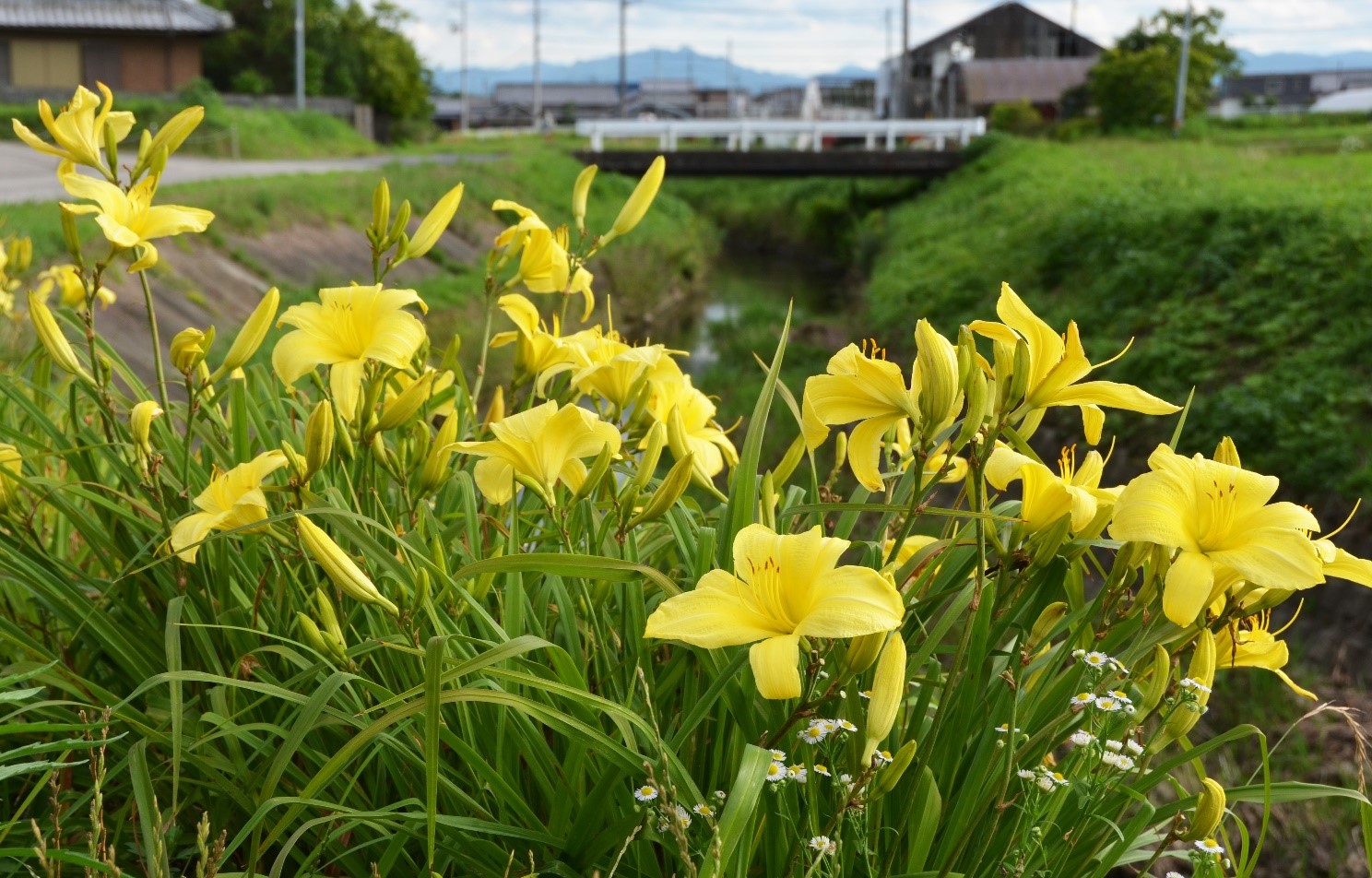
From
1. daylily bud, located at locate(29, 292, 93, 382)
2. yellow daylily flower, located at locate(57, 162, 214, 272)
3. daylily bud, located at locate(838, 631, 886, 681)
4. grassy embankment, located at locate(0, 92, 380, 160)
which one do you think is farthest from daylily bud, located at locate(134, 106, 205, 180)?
grassy embankment, located at locate(0, 92, 380, 160)

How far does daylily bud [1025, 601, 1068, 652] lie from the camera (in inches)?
44.7

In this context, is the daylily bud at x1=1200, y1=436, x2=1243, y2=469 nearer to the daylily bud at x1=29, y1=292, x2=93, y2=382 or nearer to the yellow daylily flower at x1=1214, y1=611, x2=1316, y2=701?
the yellow daylily flower at x1=1214, y1=611, x2=1316, y2=701

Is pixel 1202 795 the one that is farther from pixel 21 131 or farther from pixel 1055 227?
pixel 1055 227

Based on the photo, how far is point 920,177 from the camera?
905 inches

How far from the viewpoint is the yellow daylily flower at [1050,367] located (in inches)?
41.4

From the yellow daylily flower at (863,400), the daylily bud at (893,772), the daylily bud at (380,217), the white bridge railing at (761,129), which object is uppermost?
the white bridge railing at (761,129)

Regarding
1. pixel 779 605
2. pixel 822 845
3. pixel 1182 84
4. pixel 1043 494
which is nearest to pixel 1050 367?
pixel 1043 494

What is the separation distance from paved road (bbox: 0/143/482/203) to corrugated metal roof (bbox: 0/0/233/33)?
8.17 meters

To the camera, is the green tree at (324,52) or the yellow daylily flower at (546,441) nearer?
the yellow daylily flower at (546,441)

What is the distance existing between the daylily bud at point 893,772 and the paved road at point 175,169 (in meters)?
9.21

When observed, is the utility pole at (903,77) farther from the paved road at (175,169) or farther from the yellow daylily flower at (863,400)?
the yellow daylily flower at (863,400)

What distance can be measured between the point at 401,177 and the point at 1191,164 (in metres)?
9.69

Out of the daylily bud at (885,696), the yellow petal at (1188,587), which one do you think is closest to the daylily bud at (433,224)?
the daylily bud at (885,696)

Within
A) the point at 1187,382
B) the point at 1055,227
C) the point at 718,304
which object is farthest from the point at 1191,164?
the point at 1187,382
